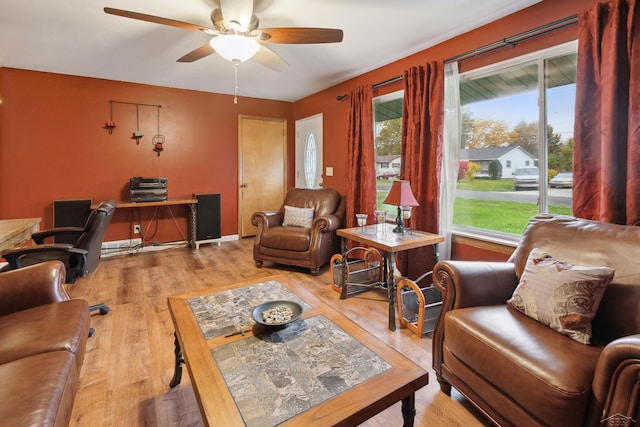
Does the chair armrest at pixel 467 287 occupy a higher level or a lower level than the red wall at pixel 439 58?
lower

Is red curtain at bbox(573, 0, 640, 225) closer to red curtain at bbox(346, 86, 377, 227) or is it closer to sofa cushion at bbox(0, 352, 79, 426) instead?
red curtain at bbox(346, 86, 377, 227)

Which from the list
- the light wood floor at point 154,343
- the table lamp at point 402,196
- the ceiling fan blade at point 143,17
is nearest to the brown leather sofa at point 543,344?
the light wood floor at point 154,343

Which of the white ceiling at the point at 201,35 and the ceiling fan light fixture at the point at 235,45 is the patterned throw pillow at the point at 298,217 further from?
the ceiling fan light fixture at the point at 235,45

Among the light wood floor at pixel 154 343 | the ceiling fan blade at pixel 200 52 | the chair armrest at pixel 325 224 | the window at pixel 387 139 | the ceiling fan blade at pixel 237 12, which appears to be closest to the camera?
the light wood floor at pixel 154 343

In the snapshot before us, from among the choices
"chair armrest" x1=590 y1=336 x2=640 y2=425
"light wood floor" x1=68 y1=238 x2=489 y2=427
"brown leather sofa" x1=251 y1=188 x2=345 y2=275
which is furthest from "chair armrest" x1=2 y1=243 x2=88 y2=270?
"chair armrest" x1=590 y1=336 x2=640 y2=425

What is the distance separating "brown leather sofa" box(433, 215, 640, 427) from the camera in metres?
1.07

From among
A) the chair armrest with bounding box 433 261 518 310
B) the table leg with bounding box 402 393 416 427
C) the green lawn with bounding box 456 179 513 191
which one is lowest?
the table leg with bounding box 402 393 416 427

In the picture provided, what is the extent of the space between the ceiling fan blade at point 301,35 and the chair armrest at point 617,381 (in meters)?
2.07

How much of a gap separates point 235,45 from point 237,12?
8.0 inches

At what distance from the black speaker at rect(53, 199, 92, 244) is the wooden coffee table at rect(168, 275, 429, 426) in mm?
3203

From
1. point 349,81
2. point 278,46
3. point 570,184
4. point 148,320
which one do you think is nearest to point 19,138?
point 148,320

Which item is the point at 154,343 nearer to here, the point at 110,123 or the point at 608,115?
the point at 608,115

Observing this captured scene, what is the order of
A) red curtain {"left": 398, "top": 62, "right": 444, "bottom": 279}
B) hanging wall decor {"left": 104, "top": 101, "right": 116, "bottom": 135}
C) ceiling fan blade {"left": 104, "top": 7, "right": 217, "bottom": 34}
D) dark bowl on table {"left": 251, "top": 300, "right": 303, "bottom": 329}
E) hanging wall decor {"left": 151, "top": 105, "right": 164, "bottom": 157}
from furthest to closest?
hanging wall decor {"left": 151, "top": 105, "right": 164, "bottom": 157} < hanging wall decor {"left": 104, "top": 101, "right": 116, "bottom": 135} < red curtain {"left": 398, "top": 62, "right": 444, "bottom": 279} < ceiling fan blade {"left": 104, "top": 7, "right": 217, "bottom": 34} < dark bowl on table {"left": 251, "top": 300, "right": 303, "bottom": 329}

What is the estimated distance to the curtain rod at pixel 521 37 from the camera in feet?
6.86
